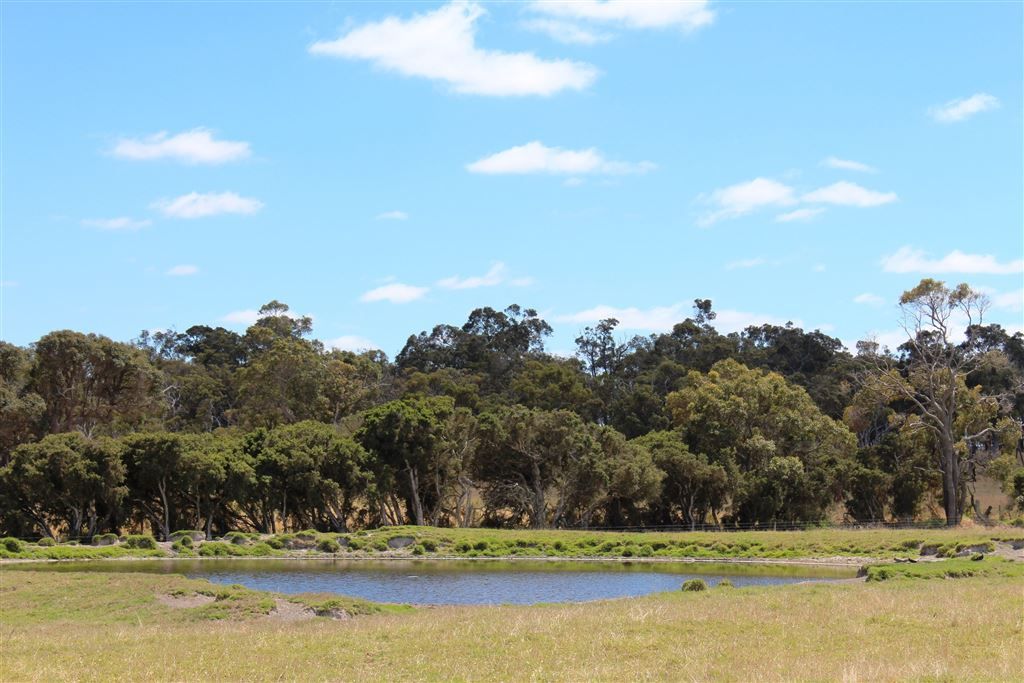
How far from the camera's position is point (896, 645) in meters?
17.7

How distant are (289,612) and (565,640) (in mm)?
10381

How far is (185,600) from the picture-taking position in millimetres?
28672

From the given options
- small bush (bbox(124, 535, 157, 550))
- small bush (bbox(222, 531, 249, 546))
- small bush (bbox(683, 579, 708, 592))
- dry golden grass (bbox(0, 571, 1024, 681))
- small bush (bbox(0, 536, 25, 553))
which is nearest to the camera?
dry golden grass (bbox(0, 571, 1024, 681))

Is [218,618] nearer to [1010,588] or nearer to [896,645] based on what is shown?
[896,645]

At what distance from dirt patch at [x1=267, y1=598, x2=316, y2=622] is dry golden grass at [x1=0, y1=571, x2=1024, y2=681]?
695mm

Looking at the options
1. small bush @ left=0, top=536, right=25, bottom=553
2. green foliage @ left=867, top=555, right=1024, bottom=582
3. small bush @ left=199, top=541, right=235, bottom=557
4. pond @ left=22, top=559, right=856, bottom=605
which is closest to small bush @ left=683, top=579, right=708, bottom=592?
pond @ left=22, top=559, right=856, bottom=605

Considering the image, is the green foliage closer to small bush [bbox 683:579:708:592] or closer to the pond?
the pond

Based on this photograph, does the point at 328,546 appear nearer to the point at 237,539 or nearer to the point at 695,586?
the point at 237,539

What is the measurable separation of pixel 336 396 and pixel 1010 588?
217 ft

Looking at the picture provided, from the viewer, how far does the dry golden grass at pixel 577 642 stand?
15.6m

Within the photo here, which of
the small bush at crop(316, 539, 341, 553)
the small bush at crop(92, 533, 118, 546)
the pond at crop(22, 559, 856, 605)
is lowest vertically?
the pond at crop(22, 559, 856, 605)

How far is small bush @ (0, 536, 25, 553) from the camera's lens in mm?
45525

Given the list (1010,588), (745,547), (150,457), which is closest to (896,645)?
(1010,588)

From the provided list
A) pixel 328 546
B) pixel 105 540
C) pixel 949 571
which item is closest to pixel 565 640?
pixel 949 571
